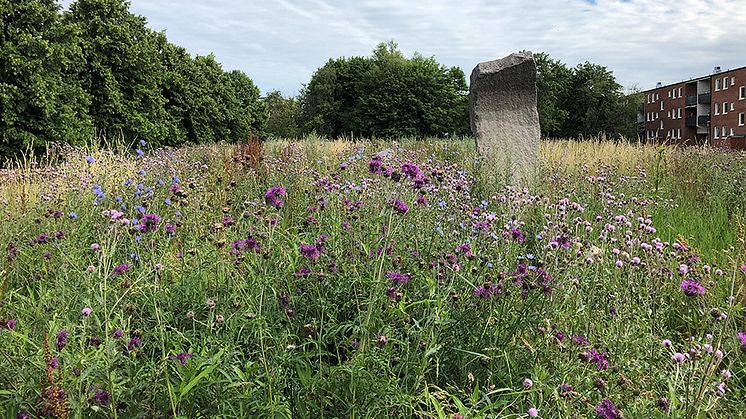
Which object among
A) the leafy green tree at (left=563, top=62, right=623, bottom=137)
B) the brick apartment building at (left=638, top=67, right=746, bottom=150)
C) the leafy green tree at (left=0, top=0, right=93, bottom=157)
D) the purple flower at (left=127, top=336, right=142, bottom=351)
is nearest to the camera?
the purple flower at (left=127, top=336, right=142, bottom=351)

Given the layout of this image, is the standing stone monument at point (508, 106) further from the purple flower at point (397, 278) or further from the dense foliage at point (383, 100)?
the dense foliage at point (383, 100)

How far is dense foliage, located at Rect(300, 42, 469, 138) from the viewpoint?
43.1 metres

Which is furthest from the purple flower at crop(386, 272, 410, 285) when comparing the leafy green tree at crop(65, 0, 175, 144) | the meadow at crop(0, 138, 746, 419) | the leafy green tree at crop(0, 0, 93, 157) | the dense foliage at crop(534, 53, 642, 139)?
the dense foliage at crop(534, 53, 642, 139)

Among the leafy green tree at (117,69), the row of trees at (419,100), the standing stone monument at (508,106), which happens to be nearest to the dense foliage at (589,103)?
the row of trees at (419,100)

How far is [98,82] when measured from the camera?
17.8 metres

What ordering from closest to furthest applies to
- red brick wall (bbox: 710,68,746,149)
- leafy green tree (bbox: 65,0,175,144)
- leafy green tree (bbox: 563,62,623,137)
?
leafy green tree (bbox: 65,0,175,144)
red brick wall (bbox: 710,68,746,149)
leafy green tree (bbox: 563,62,623,137)

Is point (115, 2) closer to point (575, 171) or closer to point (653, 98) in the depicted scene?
point (575, 171)

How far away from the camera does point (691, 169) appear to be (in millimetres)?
8359

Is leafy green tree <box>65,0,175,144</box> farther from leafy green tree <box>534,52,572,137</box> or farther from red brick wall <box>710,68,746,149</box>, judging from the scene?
red brick wall <box>710,68,746,149</box>

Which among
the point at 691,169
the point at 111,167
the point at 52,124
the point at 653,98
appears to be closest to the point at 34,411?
the point at 111,167

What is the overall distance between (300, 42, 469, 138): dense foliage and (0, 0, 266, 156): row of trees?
603 inches

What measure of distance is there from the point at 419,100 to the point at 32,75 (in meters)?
33.1

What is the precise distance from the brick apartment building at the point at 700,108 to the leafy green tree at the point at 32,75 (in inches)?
1622

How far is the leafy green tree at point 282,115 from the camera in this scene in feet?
165
